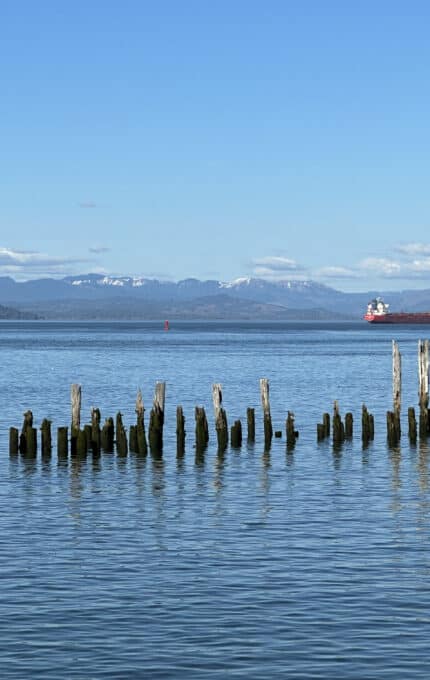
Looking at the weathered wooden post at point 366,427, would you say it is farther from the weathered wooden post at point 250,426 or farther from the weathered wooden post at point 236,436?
the weathered wooden post at point 236,436

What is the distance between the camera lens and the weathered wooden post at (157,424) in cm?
4107

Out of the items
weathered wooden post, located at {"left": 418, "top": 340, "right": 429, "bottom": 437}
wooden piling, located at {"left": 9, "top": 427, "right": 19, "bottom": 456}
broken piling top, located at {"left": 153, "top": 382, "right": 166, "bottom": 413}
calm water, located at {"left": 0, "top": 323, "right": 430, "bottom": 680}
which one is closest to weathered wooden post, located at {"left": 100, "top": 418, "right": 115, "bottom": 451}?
calm water, located at {"left": 0, "top": 323, "right": 430, "bottom": 680}

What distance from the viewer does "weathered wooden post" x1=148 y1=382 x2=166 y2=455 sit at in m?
41.1

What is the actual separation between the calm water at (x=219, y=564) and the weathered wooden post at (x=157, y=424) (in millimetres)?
Answer: 1357

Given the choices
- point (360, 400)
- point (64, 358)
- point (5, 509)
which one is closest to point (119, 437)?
point (5, 509)

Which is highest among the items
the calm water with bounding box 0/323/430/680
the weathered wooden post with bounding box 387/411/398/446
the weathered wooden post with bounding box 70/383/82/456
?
the weathered wooden post with bounding box 70/383/82/456

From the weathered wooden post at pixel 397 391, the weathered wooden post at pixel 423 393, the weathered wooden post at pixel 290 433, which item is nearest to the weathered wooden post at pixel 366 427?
the weathered wooden post at pixel 397 391

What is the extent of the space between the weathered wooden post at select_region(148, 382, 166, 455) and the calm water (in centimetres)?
136

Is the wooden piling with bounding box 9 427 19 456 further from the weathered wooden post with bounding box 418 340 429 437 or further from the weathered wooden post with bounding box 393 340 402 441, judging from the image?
the weathered wooden post with bounding box 418 340 429 437

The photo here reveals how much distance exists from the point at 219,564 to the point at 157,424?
18.4 meters

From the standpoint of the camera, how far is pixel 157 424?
4153 centimetres

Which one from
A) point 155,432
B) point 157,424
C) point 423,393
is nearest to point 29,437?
point 155,432

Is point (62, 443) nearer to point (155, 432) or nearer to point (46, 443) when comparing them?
point (46, 443)

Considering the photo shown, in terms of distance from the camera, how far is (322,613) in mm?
19672
